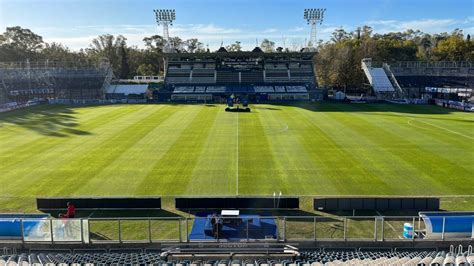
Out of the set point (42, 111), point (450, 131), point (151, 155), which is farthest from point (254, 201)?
point (42, 111)

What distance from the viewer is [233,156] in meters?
28.3

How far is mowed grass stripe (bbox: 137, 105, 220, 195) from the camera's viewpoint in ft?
71.2

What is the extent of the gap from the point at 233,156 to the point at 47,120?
2754 centimetres

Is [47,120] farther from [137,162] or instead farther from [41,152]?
[137,162]

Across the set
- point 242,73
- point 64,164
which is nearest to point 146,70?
point 242,73

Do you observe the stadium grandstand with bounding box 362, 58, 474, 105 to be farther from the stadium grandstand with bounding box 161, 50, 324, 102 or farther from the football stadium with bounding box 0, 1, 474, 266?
the stadium grandstand with bounding box 161, 50, 324, 102

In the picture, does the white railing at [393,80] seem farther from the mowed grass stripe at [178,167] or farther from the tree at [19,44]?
the tree at [19,44]

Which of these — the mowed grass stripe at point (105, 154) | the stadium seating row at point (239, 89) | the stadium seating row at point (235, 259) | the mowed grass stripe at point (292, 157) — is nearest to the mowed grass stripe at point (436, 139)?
the mowed grass stripe at point (292, 157)

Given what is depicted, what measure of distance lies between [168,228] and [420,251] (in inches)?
372

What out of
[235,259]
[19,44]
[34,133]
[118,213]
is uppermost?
[19,44]

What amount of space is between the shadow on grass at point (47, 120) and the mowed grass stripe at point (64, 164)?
10.9 feet

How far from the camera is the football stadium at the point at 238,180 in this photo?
1418 centimetres

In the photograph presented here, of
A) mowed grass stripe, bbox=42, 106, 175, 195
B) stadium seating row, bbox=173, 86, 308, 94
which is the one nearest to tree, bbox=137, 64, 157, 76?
stadium seating row, bbox=173, 86, 308, 94

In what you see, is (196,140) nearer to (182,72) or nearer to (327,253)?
(327,253)
